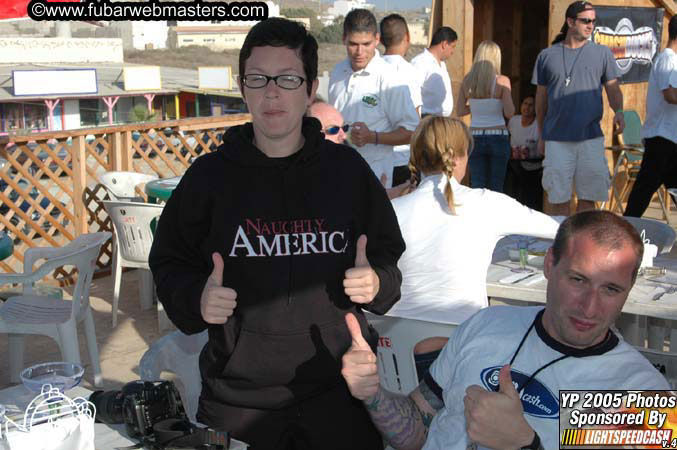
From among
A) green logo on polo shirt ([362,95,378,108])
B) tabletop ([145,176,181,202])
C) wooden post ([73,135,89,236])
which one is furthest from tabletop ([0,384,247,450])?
wooden post ([73,135,89,236])

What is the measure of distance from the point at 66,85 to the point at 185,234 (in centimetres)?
5190

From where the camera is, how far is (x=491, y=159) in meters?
5.99

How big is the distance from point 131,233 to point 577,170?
2.87m

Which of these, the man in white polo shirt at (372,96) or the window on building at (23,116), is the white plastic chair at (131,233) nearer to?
the man in white polo shirt at (372,96)

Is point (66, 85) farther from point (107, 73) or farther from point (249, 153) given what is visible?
point (249, 153)

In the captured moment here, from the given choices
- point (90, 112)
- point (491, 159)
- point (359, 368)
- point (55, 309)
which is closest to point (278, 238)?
point (359, 368)

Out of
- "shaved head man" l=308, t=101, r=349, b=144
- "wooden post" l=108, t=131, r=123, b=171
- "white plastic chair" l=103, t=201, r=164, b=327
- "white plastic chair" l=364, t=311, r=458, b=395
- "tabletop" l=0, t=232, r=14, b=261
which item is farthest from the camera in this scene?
"wooden post" l=108, t=131, r=123, b=171

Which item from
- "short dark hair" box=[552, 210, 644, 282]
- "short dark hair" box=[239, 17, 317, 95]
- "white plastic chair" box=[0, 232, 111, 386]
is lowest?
"white plastic chair" box=[0, 232, 111, 386]

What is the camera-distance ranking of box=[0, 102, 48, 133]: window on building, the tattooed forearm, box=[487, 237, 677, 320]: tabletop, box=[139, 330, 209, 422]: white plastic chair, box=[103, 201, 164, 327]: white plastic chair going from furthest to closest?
box=[0, 102, 48, 133]: window on building, box=[103, 201, 164, 327]: white plastic chair, box=[487, 237, 677, 320]: tabletop, box=[139, 330, 209, 422]: white plastic chair, the tattooed forearm

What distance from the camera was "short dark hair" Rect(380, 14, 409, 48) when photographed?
527 centimetres

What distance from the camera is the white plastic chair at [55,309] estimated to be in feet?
11.9

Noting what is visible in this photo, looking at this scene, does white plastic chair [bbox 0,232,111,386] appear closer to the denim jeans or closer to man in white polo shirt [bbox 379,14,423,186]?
man in white polo shirt [bbox 379,14,423,186]

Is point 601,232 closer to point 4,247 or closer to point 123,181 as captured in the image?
point 4,247

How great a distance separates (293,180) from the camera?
175cm
